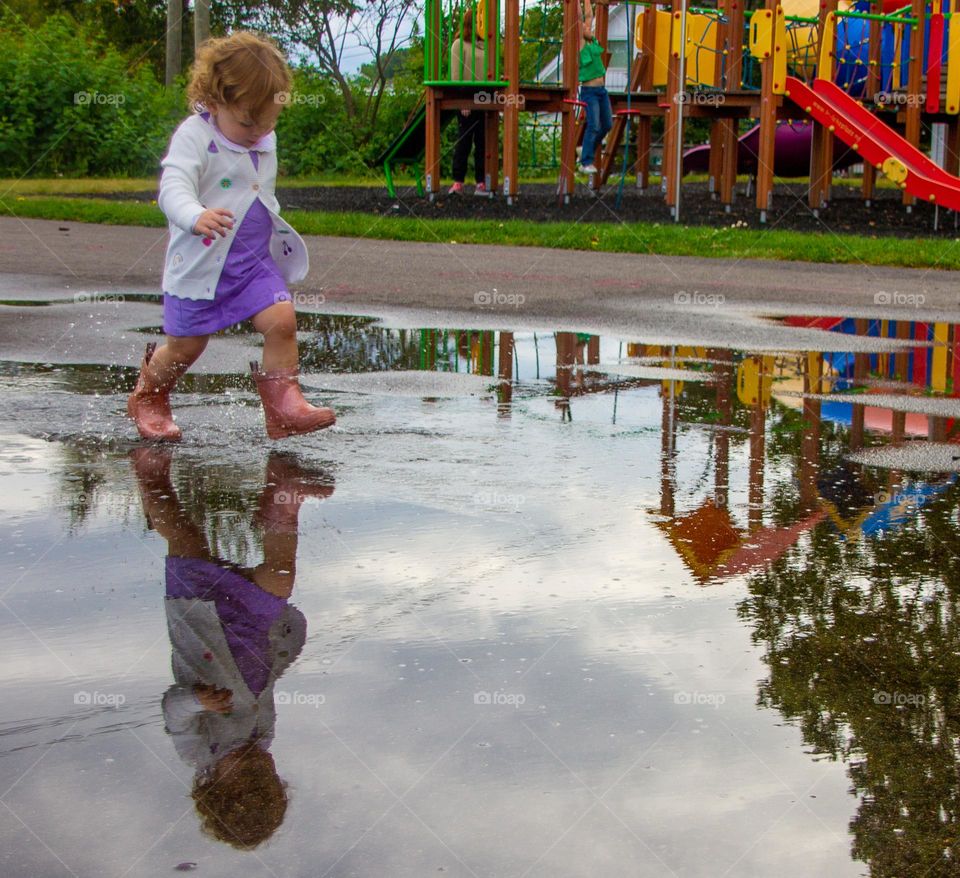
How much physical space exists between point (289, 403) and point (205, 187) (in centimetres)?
86

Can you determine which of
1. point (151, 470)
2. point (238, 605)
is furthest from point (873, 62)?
point (238, 605)

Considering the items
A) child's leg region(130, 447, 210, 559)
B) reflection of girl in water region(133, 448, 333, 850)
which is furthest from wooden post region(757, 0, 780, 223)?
reflection of girl in water region(133, 448, 333, 850)

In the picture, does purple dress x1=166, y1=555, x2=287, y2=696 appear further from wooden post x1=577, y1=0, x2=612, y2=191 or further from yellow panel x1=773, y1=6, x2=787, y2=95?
wooden post x1=577, y1=0, x2=612, y2=191

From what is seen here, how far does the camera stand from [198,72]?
5523mm

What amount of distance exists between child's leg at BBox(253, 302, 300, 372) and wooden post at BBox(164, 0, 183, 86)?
2865 cm

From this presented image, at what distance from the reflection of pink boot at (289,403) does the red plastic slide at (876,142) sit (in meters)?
13.5

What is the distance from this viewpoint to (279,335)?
5684mm

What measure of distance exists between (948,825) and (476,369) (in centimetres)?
545

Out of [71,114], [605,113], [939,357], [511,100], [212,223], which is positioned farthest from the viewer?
[71,114]

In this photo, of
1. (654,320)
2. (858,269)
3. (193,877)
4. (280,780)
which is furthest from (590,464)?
(858,269)

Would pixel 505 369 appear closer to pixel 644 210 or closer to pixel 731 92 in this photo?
pixel 644 210

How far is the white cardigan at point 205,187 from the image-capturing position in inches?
217

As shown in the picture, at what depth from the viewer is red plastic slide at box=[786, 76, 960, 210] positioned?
17.8 meters

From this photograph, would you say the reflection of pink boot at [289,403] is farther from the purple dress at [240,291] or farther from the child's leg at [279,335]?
the purple dress at [240,291]
